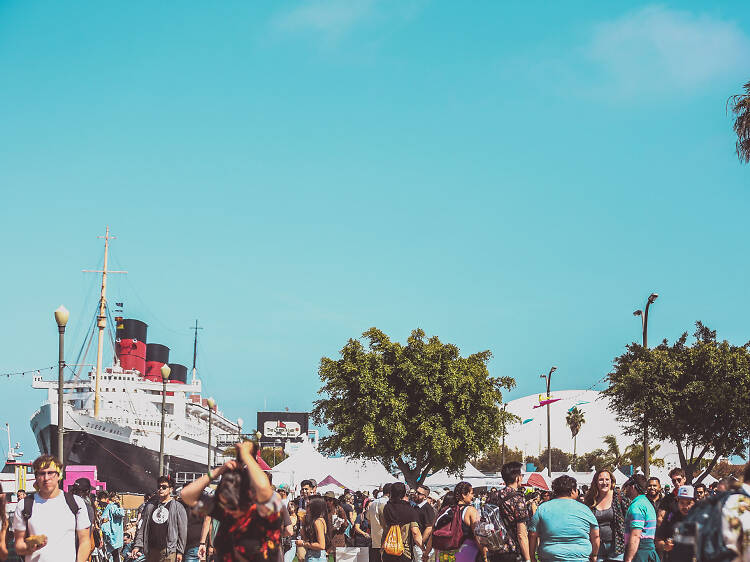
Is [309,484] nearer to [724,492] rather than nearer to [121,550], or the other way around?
[121,550]

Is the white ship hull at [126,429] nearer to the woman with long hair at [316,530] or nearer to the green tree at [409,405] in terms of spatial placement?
the green tree at [409,405]

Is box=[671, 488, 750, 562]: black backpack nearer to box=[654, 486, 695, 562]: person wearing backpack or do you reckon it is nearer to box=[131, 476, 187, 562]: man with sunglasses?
box=[654, 486, 695, 562]: person wearing backpack

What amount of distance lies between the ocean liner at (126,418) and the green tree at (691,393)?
96.2 ft

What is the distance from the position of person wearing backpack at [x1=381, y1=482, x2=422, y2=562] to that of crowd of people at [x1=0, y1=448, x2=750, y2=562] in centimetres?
1

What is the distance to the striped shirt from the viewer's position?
9586 millimetres

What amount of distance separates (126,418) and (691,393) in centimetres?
4912

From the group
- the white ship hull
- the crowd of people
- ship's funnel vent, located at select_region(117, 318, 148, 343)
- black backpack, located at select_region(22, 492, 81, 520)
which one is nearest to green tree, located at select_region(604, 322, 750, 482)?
the crowd of people

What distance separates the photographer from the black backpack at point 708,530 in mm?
4406

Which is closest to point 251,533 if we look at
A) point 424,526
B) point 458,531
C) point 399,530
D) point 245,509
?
point 245,509

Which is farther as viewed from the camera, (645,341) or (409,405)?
A: (409,405)

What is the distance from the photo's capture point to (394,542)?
11.9 m

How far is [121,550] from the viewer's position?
2073 cm

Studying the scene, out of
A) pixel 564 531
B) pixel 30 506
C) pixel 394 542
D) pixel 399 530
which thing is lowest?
pixel 394 542

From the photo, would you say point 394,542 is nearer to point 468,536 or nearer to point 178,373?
point 468,536
